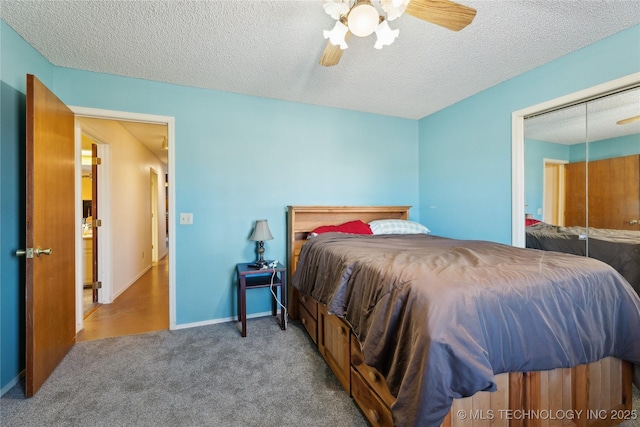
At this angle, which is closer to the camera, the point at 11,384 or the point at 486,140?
the point at 11,384

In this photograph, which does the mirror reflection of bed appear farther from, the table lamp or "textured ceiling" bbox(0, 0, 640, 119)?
the table lamp

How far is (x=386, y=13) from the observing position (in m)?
1.31

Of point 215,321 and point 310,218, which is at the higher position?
point 310,218

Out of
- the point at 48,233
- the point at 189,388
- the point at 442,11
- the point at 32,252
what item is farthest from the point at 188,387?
the point at 442,11

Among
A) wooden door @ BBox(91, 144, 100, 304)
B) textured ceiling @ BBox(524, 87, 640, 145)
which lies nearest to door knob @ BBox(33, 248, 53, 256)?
wooden door @ BBox(91, 144, 100, 304)

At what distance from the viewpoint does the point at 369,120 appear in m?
3.33

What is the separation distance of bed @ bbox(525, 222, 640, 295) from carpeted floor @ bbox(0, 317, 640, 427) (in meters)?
0.81

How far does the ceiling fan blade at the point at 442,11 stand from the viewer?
1.25 metres

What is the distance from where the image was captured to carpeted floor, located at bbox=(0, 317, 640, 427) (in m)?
1.46

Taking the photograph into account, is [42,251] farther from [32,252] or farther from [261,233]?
[261,233]

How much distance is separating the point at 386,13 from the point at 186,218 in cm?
235

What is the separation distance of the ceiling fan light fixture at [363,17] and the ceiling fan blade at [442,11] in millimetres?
201

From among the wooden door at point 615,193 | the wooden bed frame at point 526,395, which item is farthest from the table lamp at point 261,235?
the wooden door at point 615,193

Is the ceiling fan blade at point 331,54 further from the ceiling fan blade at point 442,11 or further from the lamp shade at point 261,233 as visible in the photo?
the lamp shade at point 261,233
